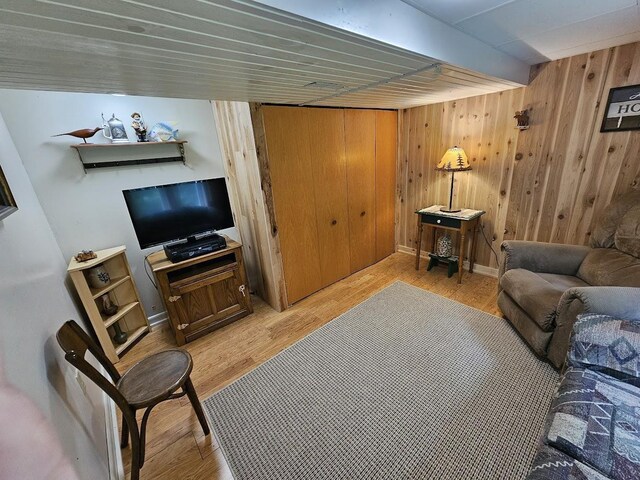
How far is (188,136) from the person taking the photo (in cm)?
241

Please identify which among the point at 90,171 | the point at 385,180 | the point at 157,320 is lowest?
the point at 157,320

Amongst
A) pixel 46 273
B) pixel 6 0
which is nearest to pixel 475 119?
pixel 6 0

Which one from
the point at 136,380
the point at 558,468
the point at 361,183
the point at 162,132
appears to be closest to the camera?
the point at 558,468

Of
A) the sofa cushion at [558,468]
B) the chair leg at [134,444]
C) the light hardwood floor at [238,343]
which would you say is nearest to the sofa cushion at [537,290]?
the light hardwood floor at [238,343]

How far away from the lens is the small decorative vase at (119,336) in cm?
225

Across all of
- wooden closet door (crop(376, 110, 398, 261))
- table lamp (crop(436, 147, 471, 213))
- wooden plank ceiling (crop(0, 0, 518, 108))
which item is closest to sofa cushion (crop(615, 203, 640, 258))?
table lamp (crop(436, 147, 471, 213))

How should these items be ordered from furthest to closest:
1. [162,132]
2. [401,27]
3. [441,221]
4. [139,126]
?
[441,221], [162,132], [139,126], [401,27]

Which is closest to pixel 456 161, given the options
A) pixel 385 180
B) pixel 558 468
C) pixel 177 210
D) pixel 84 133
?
pixel 385 180

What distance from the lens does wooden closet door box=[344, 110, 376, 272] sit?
9.37ft

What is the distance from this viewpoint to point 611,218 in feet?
6.49

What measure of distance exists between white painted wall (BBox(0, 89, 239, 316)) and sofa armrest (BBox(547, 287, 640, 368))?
307 centimetres

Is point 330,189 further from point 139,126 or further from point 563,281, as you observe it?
point 563,281

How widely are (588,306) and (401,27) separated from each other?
174cm

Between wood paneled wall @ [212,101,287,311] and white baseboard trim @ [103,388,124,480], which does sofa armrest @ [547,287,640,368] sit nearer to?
wood paneled wall @ [212,101,287,311]
